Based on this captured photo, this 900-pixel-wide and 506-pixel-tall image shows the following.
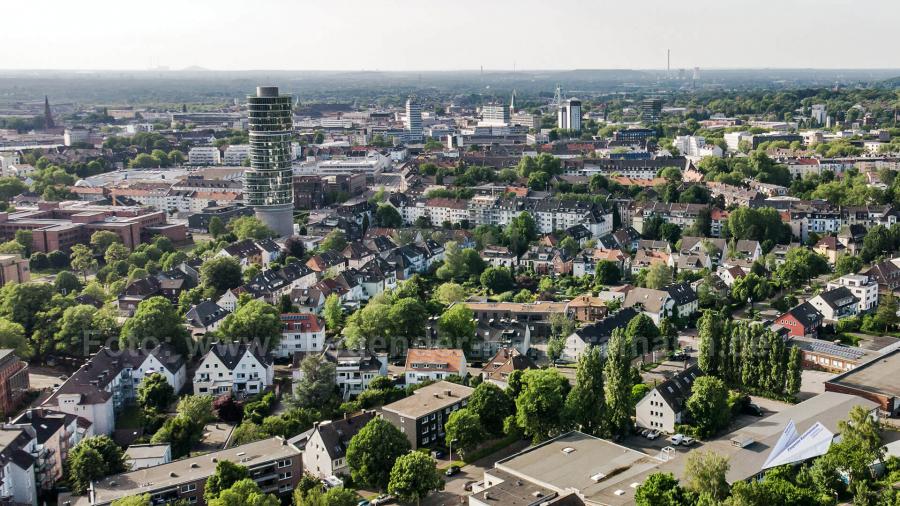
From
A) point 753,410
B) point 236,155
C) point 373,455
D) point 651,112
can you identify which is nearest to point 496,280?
point 753,410

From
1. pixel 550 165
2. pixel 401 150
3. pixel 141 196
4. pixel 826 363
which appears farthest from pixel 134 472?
pixel 401 150

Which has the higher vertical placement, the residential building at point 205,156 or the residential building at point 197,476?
the residential building at point 205,156

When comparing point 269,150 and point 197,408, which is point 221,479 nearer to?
point 197,408

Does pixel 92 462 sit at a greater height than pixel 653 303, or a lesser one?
lesser

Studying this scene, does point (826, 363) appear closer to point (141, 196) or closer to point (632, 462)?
point (632, 462)

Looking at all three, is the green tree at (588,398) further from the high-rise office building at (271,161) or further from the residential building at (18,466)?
the high-rise office building at (271,161)

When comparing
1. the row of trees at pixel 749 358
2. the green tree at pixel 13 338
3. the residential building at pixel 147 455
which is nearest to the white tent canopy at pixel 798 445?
the row of trees at pixel 749 358

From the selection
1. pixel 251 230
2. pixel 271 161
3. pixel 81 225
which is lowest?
pixel 251 230
